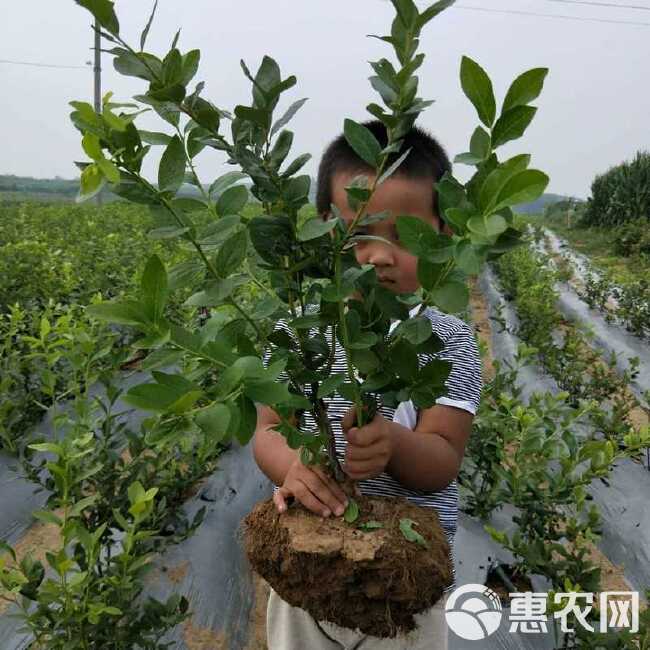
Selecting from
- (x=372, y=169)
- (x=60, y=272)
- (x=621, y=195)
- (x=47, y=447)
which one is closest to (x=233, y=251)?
(x=372, y=169)

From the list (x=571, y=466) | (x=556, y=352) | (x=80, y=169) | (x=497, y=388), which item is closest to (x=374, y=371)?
(x=80, y=169)

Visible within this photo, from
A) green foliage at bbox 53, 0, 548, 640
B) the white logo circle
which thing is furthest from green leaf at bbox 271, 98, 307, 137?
the white logo circle

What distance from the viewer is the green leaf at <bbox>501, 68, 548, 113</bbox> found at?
527 millimetres

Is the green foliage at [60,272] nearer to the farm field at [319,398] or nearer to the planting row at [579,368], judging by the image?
the farm field at [319,398]

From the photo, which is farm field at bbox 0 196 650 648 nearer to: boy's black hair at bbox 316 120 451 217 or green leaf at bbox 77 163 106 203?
boy's black hair at bbox 316 120 451 217

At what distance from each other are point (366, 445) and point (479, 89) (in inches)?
19.6

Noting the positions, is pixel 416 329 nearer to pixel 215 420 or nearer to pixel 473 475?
pixel 215 420

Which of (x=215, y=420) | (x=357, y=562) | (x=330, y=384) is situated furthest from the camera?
(x=357, y=562)

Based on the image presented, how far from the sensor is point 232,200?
2.12 feet

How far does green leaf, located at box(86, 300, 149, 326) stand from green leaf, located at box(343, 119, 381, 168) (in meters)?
0.29

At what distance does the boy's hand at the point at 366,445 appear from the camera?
83 centimetres

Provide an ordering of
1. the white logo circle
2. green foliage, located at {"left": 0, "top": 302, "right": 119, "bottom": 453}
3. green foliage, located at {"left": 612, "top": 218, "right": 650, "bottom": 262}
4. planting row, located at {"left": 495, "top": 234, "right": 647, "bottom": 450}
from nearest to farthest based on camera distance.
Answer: green foliage, located at {"left": 0, "top": 302, "right": 119, "bottom": 453}, the white logo circle, planting row, located at {"left": 495, "top": 234, "right": 647, "bottom": 450}, green foliage, located at {"left": 612, "top": 218, "right": 650, "bottom": 262}

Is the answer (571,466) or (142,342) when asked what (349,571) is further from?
Answer: (571,466)

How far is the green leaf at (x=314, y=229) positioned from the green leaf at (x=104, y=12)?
0.25 metres
